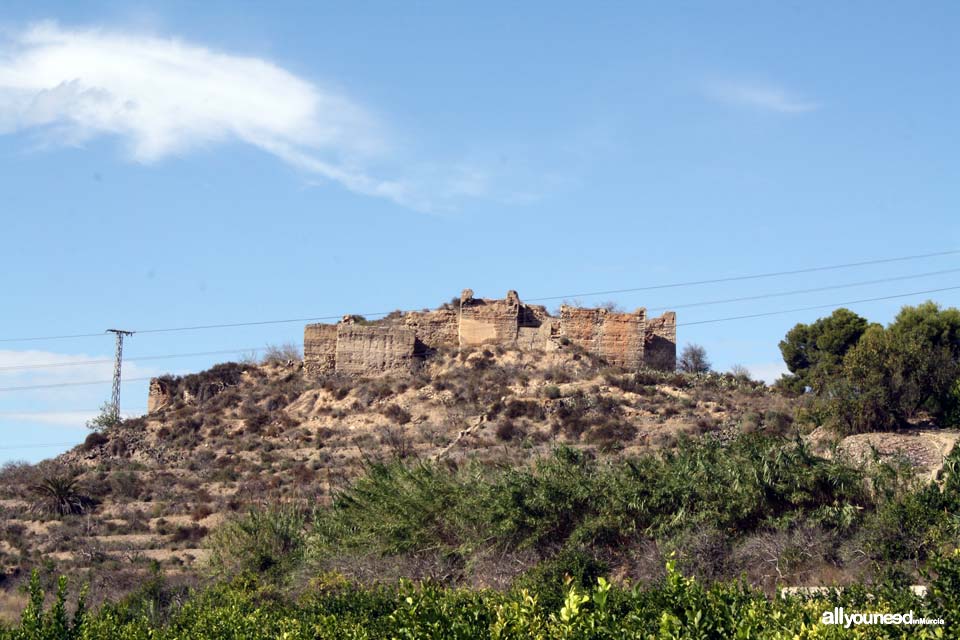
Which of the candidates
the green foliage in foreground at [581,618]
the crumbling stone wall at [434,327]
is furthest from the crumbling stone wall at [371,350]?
the green foliage in foreground at [581,618]

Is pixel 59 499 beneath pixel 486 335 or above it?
beneath

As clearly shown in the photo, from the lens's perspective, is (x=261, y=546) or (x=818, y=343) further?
(x=818, y=343)

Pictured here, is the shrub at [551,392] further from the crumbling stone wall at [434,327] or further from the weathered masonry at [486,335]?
the crumbling stone wall at [434,327]

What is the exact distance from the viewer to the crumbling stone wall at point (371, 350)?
42375mm

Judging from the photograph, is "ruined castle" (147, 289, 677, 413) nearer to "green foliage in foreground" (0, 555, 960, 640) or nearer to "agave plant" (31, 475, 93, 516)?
"agave plant" (31, 475, 93, 516)

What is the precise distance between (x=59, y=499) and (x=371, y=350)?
1232 centimetres

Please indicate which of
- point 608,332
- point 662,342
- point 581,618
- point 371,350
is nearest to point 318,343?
point 371,350

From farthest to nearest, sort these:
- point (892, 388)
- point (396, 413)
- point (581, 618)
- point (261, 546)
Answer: point (396, 413) < point (892, 388) < point (261, 546) < point (581, 618)

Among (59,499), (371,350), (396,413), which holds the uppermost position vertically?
(371,350)

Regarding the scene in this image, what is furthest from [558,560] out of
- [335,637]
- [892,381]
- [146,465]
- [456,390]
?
[146,465]

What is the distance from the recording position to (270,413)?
42.0 m

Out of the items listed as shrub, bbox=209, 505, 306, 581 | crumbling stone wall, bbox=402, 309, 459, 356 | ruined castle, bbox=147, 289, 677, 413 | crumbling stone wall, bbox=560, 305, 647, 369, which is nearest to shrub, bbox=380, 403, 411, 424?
ruined castle, bbox=147, 289, 677, 413

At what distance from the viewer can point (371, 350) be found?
42531mm

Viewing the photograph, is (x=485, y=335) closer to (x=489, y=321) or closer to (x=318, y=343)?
(x=489, y=321)
